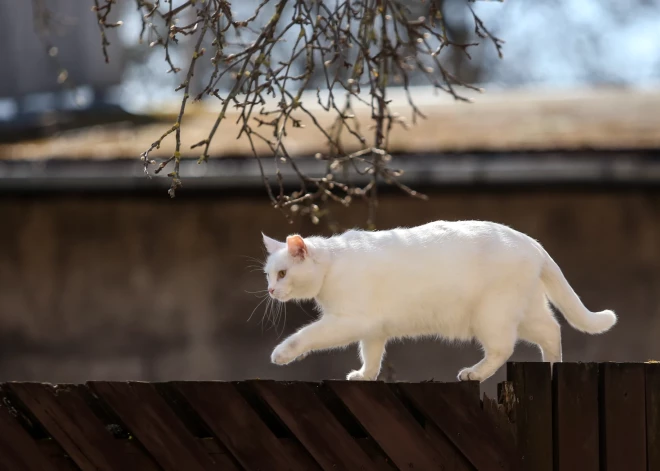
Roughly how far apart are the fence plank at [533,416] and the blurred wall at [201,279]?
4.39 metres

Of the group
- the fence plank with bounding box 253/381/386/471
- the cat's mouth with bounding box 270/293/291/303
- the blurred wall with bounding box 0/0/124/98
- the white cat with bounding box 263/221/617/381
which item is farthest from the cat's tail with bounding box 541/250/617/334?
the blurred wall with bounding box 0/0/124/98

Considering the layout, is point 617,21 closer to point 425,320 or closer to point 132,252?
point 132,252

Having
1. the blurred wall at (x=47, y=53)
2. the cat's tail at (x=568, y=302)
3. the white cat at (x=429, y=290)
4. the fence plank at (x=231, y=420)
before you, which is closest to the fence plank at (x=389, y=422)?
the fence plank at (x=231, y=420)

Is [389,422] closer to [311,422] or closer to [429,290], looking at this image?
[311,422]

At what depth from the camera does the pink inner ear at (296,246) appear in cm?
390

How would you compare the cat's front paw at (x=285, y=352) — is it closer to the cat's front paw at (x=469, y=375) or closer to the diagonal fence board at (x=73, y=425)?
the cat's front paw at (x=469, y=375)

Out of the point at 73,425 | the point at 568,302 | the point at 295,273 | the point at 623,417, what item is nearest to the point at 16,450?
the point at 73,425

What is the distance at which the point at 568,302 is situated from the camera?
3951mm

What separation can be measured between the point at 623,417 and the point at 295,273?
1.29m

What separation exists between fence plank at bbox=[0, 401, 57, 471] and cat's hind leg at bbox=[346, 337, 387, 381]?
4.15ft

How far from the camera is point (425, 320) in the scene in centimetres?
375

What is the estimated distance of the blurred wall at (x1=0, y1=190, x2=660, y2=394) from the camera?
7727mm

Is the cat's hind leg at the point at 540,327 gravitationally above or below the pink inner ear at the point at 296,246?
below

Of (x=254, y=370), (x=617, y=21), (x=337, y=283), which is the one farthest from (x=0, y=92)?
(x=617, y=21)
